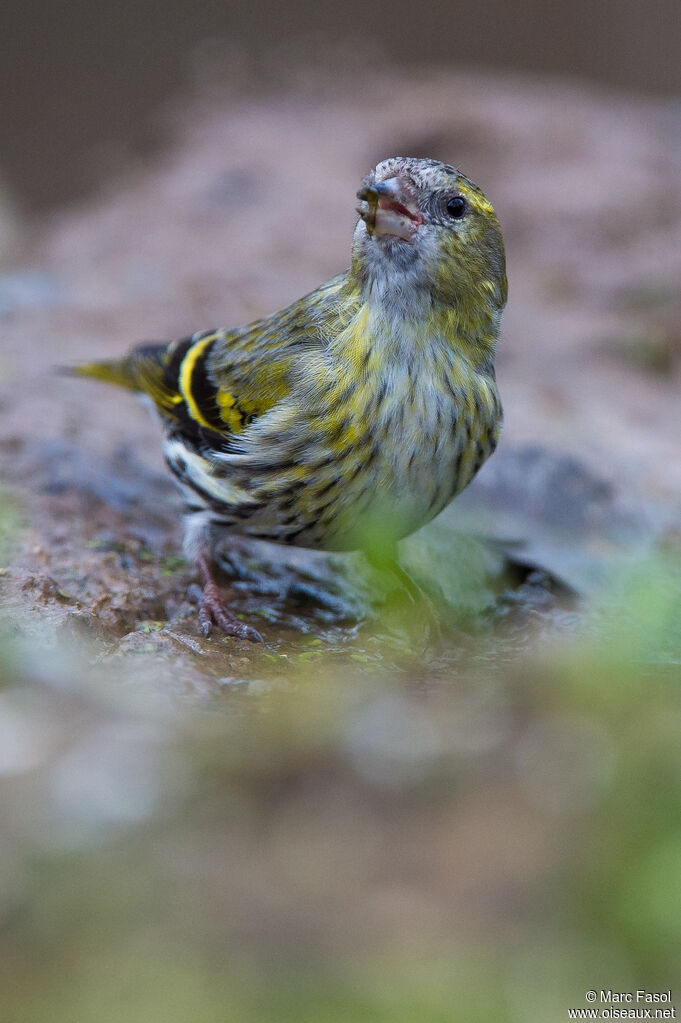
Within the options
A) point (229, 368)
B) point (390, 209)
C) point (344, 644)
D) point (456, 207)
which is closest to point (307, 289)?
point (229, 368)

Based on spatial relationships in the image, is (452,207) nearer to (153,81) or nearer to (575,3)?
(153,81)

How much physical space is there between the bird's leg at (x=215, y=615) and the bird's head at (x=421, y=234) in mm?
1117

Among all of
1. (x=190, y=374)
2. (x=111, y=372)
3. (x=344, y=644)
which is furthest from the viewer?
(x=111, y=372)

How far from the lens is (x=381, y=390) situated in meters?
3.73

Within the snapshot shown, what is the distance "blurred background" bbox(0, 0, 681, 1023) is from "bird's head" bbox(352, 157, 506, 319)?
1.08 meters

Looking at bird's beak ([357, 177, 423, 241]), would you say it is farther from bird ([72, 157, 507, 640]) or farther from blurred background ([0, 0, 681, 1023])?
blurred background ([0, 0, 681, 1023])

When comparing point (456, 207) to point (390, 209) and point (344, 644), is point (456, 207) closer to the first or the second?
point (390, 209)

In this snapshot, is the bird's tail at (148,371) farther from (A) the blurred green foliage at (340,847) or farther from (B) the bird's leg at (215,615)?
(A) the blurred green foliage at (340,847)

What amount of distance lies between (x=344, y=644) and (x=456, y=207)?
4.58ft

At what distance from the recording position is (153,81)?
13.7 meters

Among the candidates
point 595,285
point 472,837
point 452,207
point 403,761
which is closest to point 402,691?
point 403,761

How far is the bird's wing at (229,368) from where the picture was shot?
13.1ft

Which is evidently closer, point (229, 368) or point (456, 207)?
point (456, 207)

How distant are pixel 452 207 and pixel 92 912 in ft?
7.75
